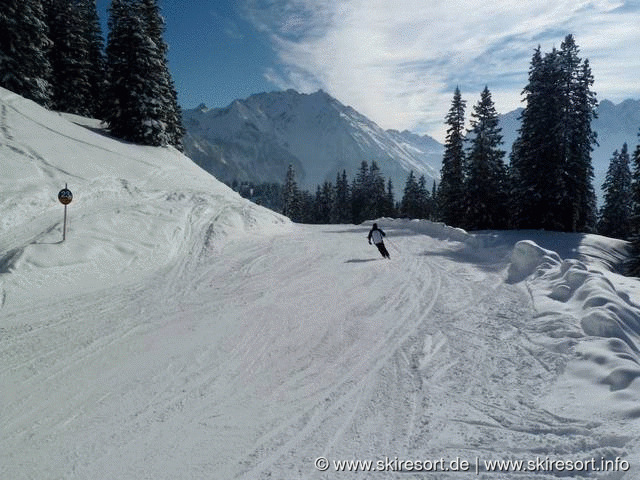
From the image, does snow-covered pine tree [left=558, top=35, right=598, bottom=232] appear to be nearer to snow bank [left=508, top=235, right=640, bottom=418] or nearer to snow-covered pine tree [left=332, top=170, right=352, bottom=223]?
snow bank [left=508, top=235, right=640, bottom=418]

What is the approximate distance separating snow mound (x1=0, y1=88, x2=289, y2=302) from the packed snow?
0.11 meters

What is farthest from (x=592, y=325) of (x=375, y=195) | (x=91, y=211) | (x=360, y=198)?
(x=360, y=198)

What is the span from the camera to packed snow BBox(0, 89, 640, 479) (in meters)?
4.36

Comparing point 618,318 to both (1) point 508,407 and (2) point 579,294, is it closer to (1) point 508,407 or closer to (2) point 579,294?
(2) point 579,294

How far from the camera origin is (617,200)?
42.0 metres

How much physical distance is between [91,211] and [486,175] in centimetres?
2949

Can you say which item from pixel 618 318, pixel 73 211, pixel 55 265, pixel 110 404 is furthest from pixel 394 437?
pixel 73 211

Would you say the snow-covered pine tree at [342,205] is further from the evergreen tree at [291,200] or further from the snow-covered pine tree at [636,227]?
the snow-covered pine tree at [636,227]

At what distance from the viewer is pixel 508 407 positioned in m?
5.14

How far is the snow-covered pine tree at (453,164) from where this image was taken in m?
36.9

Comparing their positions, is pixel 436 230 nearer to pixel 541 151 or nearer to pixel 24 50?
pixel 541 151

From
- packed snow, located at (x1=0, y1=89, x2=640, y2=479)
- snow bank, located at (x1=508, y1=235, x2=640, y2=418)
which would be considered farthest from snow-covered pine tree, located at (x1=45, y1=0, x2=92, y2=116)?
snow bank, located at (x1=508, y1=235, x2=640, y2=418)

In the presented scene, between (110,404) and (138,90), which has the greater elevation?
(138,90)

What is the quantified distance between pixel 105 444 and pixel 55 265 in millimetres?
7667
